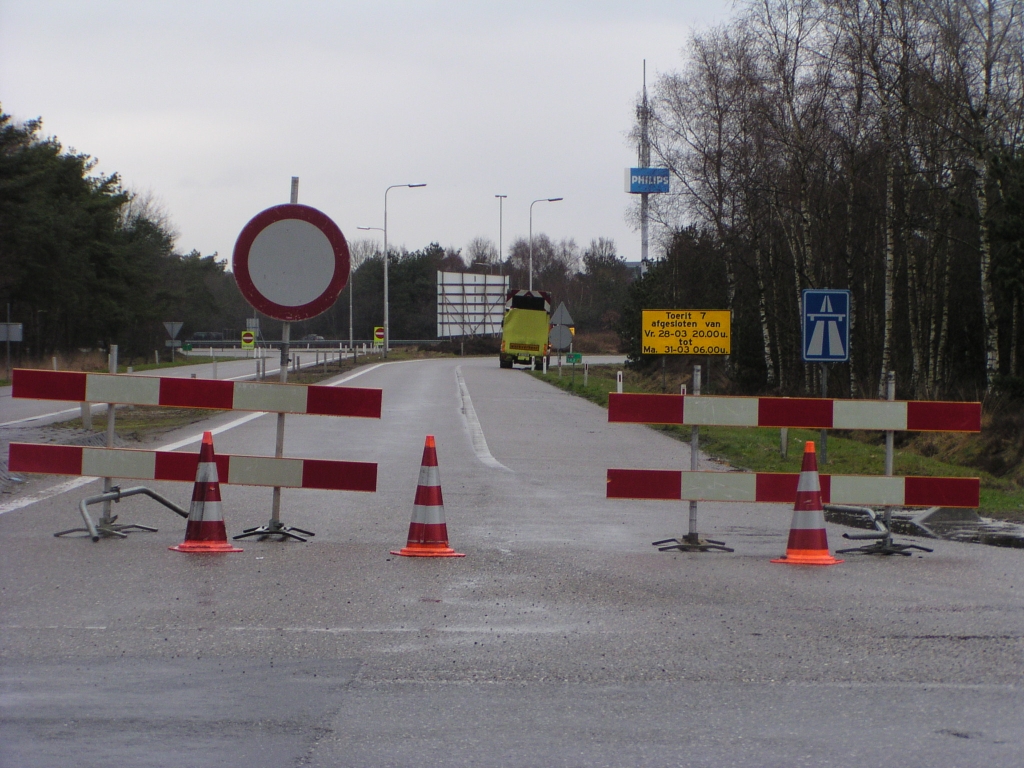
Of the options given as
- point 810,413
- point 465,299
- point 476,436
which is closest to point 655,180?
point 465,299

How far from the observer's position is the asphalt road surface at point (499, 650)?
4.33m

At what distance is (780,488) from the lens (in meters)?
9.13

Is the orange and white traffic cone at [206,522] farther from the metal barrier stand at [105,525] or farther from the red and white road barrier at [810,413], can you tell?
the red and white road barrier at [810,413]

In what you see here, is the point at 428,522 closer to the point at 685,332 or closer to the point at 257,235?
the point at 257,235

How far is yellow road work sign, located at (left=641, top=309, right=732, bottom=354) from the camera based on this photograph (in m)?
27.7

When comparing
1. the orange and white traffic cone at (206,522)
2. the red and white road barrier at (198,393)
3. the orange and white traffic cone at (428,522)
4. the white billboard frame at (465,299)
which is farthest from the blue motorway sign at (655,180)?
the orange and white traffic cone at (206,522)

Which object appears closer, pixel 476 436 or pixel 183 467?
pixel 183 467

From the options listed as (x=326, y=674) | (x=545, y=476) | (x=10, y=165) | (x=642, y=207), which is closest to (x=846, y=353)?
(x=545, y=476)

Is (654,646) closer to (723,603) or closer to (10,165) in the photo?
(723,603)

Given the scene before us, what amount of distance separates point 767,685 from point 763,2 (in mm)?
32385

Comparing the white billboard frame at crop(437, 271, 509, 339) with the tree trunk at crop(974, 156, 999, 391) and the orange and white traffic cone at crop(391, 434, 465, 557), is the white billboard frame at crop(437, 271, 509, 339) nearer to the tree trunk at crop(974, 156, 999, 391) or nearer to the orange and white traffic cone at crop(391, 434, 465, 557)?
the tree trunk at crop(974, 156, 999, 391)

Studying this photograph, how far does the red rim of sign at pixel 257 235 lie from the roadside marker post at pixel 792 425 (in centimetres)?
243

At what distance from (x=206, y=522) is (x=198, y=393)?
112 cm

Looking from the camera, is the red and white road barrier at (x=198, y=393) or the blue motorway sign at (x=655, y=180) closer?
the red and white road barrier at (x=198, y=393)
